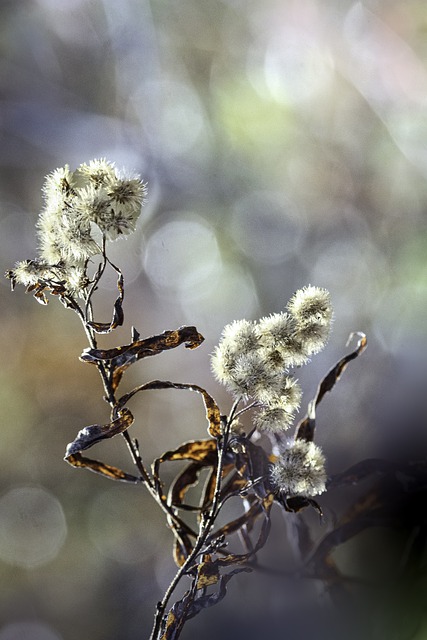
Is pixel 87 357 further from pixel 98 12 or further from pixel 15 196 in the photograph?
pixel 98 12

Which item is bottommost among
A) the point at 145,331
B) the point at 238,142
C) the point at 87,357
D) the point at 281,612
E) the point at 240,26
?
the point at 281,612

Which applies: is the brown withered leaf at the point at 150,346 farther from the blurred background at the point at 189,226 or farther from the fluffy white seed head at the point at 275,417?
the blurred background at the point at 189,226

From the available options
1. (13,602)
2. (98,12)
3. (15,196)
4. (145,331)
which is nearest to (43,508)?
(13,602)

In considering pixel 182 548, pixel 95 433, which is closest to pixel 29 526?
pixel 182 548

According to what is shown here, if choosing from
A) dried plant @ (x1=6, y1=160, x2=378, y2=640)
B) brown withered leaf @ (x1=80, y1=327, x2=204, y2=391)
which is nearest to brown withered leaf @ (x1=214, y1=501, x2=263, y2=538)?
dried plant @ (x1=6, y1=160, x2=378, y2=640)

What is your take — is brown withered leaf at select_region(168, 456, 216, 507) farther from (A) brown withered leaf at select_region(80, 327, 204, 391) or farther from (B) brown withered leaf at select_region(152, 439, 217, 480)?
(A) brown withered leaf at select_region(80, 327, 204, 391)

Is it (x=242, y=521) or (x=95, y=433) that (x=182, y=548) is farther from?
(x=95, y=433)
